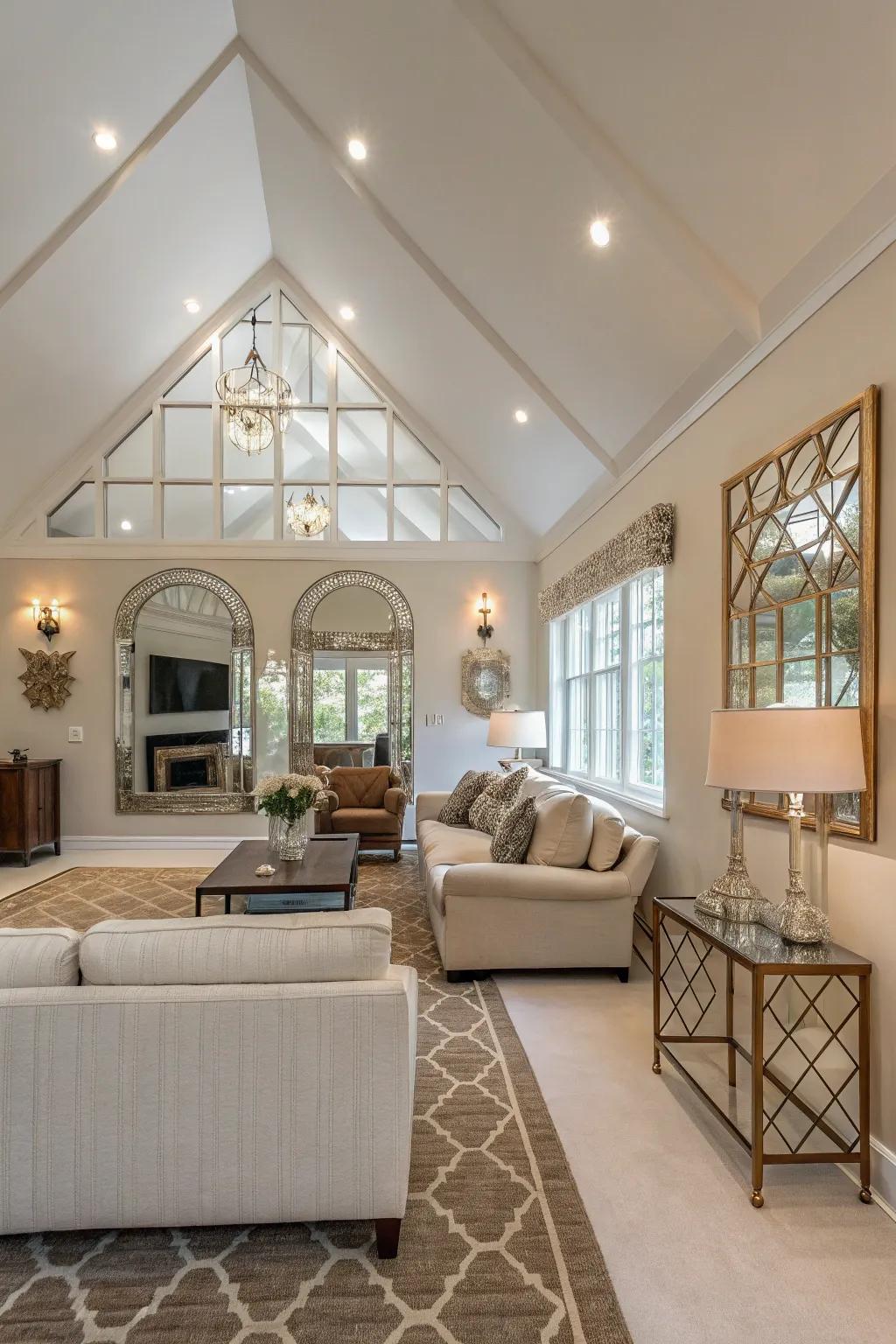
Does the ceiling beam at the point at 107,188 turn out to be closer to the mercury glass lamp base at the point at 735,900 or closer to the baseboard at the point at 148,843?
the baseboard at the point at 148,843

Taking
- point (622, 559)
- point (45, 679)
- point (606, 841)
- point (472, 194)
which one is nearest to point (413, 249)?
point (472, 194)

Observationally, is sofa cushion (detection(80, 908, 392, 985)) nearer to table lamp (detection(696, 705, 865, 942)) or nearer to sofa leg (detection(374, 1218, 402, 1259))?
sofa leg (detection(374, 1218, 402, 1259))

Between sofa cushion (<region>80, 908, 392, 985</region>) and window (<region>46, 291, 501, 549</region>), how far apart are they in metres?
5.89

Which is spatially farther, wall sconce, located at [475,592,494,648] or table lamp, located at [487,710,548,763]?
wall sconce, located at [475,592,494,648]

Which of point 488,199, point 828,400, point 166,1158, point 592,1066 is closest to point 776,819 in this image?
point 592,1066

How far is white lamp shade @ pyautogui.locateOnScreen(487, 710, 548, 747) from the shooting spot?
5957mm

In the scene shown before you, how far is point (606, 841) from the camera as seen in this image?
389 cm

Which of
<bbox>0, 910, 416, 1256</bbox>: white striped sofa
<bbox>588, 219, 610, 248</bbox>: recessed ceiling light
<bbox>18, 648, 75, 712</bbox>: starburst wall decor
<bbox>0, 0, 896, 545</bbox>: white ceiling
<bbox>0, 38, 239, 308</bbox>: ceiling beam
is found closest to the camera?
<bbox>0, 910, 416, 1256</bbox>: white striped sofa

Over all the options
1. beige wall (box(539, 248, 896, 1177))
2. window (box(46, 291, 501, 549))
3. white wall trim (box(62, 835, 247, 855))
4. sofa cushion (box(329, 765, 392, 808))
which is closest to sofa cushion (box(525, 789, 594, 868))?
beige wall (box(539, 248, 896, 1177))

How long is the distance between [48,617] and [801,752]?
7021 millimetres

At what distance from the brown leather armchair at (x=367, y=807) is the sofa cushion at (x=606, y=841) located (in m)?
2.88

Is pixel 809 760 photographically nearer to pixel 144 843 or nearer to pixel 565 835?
pixel 565 835

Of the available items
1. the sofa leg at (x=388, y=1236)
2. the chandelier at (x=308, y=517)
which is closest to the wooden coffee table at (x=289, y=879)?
the sofa leg at (x=388, y=1236)

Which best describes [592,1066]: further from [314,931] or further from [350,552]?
[350,552]
